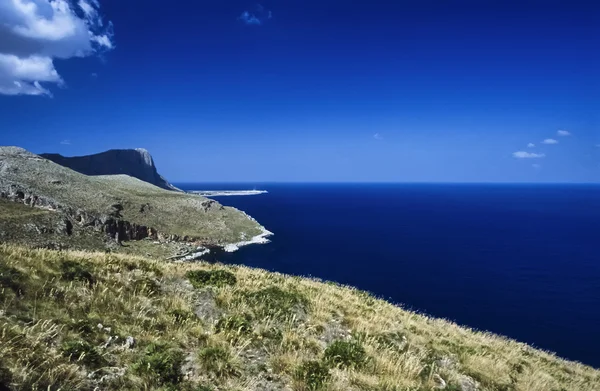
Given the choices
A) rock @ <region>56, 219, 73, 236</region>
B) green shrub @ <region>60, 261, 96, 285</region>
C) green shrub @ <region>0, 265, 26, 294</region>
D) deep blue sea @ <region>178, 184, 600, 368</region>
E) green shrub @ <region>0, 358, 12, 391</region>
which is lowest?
deep blue sea @ <region>178, 184, 600, 368</region>

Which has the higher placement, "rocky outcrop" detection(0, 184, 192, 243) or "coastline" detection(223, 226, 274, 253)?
"rocky outcrop" detection(0, 184, 192, 243)

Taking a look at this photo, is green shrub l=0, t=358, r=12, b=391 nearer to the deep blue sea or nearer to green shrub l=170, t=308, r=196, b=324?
green shrub l=170, t=308, r=196, b=324

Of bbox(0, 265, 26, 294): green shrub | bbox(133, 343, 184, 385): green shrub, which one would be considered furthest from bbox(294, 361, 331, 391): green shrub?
bbox(0, 265, 26, 294): green shrub

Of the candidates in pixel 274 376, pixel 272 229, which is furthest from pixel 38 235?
pixel 272 229

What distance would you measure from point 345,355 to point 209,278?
6.49m

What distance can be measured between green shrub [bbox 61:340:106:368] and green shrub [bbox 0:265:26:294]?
243 centimetres

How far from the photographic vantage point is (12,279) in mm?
8852

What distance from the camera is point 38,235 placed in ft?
290

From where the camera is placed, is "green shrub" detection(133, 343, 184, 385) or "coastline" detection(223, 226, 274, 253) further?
"coastline" detection(223, 226, 274, 253)

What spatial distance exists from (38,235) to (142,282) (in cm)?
9634

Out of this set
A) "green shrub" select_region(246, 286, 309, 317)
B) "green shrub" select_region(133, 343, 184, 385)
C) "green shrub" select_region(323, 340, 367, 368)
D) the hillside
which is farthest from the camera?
the hillside

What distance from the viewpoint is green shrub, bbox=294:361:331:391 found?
8.19m

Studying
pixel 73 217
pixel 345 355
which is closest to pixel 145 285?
pixel 345 355

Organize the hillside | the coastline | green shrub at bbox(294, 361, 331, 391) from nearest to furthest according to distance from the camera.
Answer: green shrub at bbox(294, 361, 331, 391) < the hillside < the coastline
